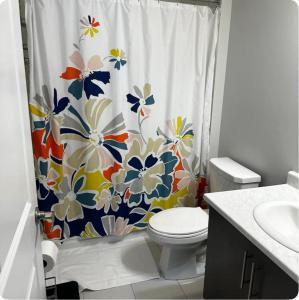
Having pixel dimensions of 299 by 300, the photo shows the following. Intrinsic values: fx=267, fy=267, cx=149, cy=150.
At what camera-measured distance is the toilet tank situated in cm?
176

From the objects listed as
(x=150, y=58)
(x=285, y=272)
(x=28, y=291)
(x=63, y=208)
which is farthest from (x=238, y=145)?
(x=28, y=291)

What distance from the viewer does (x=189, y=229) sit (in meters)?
1.71

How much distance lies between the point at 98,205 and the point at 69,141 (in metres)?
0.56

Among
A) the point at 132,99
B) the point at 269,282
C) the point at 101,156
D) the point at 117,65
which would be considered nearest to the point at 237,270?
the point at 269,282

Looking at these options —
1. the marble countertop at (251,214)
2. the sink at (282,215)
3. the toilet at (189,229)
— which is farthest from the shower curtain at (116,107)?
the sink at (282,215)

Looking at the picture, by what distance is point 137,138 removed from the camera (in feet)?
6.84

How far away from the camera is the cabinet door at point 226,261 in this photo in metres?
1.18

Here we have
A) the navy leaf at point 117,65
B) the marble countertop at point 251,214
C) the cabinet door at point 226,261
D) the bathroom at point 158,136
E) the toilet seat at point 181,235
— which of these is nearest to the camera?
the marble countertop at point 251,214

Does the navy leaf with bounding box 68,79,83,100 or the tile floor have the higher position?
the navy leaf with bounding box 68,79,83,100

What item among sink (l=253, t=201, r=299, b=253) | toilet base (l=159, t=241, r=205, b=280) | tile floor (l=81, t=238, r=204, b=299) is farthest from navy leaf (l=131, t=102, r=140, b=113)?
tile floor (l=81, t=238, r=204, b=299)

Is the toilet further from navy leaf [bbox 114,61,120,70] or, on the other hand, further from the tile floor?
navy leaf [bbox 114,61,120,70]

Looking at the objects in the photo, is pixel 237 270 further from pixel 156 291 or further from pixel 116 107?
pixel 116 107

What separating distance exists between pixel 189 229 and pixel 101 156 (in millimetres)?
839

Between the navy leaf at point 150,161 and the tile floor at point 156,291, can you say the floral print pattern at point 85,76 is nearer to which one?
the navy leaf at point 150,161
